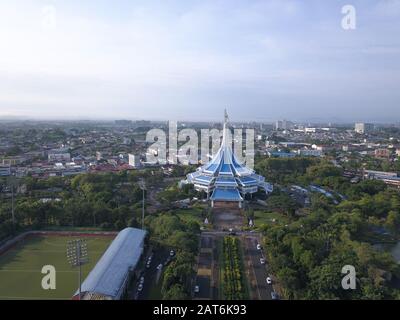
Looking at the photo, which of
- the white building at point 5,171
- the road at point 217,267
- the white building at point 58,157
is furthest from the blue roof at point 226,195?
the white building at point 58,157

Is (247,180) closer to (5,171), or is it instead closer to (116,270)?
(116,270)

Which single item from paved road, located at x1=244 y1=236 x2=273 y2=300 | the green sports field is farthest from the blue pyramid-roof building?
the green sports field

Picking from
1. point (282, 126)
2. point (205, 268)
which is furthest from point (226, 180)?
point (282, 126)

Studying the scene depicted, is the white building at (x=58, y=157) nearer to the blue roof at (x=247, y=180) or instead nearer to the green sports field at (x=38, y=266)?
the blue roof at (x=247, y=180)

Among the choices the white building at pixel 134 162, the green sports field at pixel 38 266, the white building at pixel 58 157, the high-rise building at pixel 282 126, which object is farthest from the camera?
the high-rise building at pixel 282 126

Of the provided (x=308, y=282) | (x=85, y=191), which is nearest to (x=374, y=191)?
(x=308, y=282)

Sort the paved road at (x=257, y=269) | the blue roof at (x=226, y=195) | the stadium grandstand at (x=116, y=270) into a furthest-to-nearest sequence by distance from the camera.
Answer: the blue roof at (x=226, y=195) < the paved road at (x=257, y=269) < the stadium grandstand at (x=116, y=270)

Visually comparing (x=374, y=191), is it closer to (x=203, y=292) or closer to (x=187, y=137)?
(x=203, y=292)

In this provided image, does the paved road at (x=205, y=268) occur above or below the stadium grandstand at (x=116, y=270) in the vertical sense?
below

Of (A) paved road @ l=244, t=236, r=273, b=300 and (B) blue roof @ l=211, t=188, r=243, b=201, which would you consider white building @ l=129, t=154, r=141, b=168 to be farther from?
(A) paved road @ l=244, t=236, r=273, b=300
